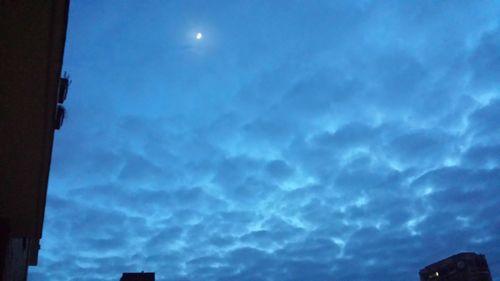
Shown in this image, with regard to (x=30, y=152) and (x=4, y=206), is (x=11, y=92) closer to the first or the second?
(x=30, y=152)

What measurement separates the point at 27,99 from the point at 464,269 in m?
132

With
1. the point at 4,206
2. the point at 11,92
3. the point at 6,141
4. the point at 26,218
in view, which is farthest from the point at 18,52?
the point at 26,218

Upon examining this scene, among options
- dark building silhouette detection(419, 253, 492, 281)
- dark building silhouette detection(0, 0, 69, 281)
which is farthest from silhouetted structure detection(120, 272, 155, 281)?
dark building silhouette detection(419, 253, 492, 281)

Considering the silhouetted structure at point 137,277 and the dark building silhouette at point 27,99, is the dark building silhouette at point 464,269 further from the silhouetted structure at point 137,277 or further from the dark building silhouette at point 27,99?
the dark building silhouette at point 27,99

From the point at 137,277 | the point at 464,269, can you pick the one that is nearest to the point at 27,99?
the point at 137,277

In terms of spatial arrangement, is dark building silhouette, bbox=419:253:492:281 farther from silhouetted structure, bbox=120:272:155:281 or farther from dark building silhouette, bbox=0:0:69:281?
dark building silhouette, bbox=0:0:69:281

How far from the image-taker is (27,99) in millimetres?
6734

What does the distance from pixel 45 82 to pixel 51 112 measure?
3.50ft

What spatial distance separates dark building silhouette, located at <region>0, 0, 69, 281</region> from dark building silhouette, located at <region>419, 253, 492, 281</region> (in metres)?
126

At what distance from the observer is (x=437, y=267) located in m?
127

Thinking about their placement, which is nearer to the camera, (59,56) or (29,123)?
(59,56)

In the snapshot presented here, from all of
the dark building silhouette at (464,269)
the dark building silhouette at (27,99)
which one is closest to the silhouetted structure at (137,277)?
the dark building silhouette at (27,99)

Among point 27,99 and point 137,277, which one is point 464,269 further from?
point 27,99

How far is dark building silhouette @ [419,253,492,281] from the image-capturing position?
112250 millimetres
